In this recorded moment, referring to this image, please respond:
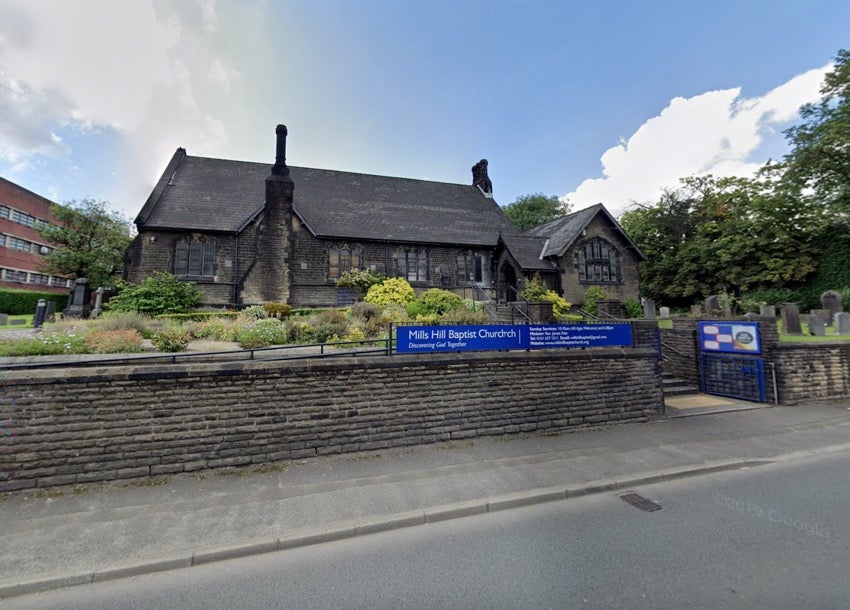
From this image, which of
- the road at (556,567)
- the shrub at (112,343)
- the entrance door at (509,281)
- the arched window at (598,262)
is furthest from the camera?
the arched window at (598,262)

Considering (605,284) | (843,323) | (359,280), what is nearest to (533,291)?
(605,284)

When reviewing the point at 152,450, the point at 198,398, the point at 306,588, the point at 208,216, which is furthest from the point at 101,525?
the point at 208,216

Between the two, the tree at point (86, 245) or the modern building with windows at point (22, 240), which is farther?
the modern building with windows at point (22, 240)

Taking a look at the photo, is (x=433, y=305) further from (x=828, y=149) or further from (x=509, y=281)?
(x=828, y=149)

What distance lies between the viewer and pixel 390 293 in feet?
63.7

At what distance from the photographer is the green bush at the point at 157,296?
55.5ft

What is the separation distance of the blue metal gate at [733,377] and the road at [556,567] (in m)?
6.48

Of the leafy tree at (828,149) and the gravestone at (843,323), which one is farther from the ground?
the leafy tree at (828,149)

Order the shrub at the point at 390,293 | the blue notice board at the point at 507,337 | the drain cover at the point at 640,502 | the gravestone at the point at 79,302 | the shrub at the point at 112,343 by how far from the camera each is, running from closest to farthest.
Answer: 1. the drain cover at the point at 640,502
2. the blue notice board at the point at 507,337
3. the shrub at the point at 112,343
4. the gravestone at the point at 79,302
5. the shrub at the point at 390,293

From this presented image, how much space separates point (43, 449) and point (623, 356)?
10.7 metres

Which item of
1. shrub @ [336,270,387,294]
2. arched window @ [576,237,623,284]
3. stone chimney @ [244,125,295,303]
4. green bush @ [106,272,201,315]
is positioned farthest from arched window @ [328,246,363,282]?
arched window @ [576,237,623,284]

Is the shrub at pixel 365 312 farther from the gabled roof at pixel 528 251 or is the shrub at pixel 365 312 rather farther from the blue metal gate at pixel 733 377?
the gabled roof at pixel 528 251

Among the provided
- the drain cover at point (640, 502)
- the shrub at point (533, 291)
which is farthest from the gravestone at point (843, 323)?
the drain cover at point (640, 502)

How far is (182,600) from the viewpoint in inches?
127
